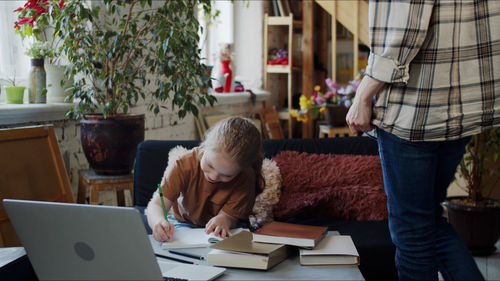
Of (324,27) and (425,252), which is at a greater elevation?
(324,27)

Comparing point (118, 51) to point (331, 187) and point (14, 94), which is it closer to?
point (14, 94)

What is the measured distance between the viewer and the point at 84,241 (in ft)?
3.45

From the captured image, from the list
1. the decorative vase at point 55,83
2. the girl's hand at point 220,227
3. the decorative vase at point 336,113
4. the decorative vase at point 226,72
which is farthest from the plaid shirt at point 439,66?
the decorative vase at point 226,72

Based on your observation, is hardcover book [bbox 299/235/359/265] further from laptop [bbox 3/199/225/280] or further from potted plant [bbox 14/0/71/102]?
potted plant [bbox 14/0/71/102]

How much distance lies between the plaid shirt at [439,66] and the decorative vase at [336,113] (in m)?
3.06

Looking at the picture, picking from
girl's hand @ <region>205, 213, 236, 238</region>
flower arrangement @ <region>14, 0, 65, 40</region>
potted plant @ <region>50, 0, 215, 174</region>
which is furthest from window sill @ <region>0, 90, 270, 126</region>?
girl's hand @ <region>205, 213, 236, 238</region>

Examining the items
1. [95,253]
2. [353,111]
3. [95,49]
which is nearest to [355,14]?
[95,49]

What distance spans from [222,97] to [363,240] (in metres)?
2.77

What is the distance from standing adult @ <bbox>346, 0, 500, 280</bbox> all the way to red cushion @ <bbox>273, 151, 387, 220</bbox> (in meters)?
0.86

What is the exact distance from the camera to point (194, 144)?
7.95 ft

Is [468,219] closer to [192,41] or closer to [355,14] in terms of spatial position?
[192,41]

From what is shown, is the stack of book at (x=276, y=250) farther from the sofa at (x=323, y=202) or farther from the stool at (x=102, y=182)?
the stool at (x=102, y=182)

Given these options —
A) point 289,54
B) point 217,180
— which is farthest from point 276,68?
point 217,180

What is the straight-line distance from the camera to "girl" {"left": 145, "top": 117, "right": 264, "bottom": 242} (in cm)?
183
